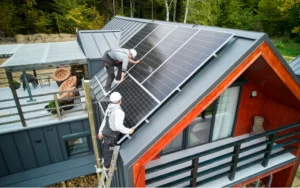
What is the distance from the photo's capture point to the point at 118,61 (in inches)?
250

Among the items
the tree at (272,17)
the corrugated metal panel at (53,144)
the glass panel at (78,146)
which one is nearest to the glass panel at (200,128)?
the glass panel at (78,146)

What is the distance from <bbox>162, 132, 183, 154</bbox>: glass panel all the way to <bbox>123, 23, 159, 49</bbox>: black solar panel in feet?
14.0

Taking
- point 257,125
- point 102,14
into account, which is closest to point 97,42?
point 257,125

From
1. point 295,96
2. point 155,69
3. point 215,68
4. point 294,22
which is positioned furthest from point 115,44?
point 294,22

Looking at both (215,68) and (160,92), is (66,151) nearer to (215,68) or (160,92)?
(160,92)

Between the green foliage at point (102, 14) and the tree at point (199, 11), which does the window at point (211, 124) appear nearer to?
the tree at point (199, 11)

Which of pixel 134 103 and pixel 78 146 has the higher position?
pixel 134 103

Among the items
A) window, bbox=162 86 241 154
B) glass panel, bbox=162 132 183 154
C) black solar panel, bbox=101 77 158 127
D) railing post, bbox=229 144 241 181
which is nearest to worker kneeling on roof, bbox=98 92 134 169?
black solar panel, bbox=101 77 158 127

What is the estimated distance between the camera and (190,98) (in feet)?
14.0

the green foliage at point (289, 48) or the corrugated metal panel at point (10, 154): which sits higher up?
the corrugated metal panel at point (10, 154)

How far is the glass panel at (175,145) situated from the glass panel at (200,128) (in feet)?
1.26

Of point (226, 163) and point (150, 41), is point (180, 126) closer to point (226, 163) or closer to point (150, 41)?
point (226, 163)

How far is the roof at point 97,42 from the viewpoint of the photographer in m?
8.58

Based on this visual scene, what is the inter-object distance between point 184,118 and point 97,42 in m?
6.82
